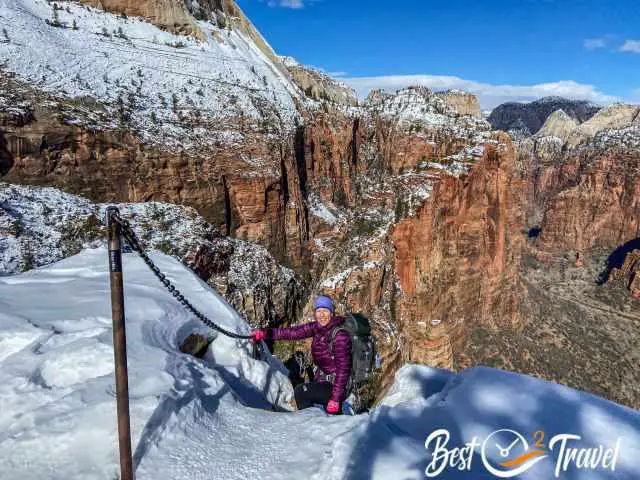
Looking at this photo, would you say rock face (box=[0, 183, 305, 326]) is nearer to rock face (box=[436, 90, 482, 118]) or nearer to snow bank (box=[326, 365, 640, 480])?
snow bank (box=[326, 365, 640, 480])

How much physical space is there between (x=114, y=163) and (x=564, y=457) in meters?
22.9

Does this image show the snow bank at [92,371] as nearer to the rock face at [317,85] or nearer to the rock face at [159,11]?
the rock face at [159,11]

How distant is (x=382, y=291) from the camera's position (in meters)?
33.5

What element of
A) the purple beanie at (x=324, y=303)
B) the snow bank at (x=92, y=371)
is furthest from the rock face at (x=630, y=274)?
the snow bank at (x=92, y=371)

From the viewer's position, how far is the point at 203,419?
5191mm

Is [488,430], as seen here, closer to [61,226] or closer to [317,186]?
[61,226]

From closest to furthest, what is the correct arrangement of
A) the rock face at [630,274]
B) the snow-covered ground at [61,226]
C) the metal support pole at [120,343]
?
the metal support pole at [120,343] → the snow-covered ground at [61,226] → the rock face at [630,274]

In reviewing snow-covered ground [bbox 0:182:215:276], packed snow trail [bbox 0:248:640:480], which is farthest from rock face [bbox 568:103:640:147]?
packed snow trail [bbox 0:248:640:480]

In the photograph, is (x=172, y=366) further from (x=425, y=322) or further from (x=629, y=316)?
(x=629, y=316)

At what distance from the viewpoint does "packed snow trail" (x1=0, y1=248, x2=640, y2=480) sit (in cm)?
405

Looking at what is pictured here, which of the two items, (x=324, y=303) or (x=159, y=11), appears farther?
(x=159, y=11)

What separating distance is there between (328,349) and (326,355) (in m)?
0.16

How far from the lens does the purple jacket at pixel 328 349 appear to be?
6.25 meters

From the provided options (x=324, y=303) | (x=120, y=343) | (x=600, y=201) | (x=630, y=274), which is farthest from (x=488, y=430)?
(x=600, y=201)
